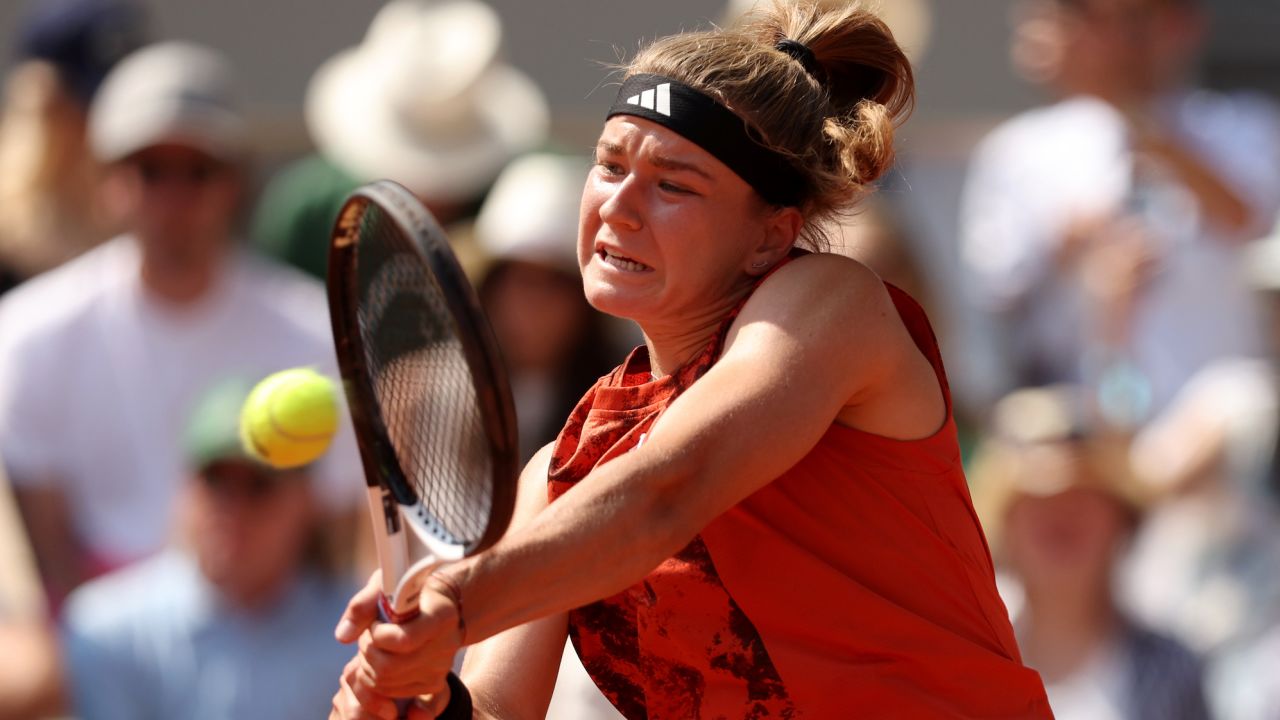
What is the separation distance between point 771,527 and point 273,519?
270 cm

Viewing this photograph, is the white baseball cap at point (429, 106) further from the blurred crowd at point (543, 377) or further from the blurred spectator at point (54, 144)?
the blurred spectator at point (54, 144)

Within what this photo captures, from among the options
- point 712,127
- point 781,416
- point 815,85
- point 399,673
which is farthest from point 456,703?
point 815,85

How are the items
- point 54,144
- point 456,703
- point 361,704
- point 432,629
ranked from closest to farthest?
point 432,629, point 361,704, point 456,703, point 54,144

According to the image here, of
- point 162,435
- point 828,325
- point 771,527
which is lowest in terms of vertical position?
point 162,435

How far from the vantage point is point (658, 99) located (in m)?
2.90

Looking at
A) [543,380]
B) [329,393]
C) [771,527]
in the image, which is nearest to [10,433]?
[543,380]

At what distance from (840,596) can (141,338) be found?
11.6 ft

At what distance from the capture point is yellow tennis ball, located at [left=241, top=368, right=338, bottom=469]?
300 centimetres

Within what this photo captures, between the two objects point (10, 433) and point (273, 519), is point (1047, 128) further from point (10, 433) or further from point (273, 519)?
point (10, 433)

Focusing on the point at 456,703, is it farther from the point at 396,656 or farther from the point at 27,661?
the point at 27,661

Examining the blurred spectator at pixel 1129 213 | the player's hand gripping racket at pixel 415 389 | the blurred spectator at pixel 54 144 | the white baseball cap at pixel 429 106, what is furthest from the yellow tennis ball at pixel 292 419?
the white baseball cap at pixel 429 106

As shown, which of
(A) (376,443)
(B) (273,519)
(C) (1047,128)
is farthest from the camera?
(C) (1047,128)

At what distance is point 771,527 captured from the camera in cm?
289

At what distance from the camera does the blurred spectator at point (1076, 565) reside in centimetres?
538
